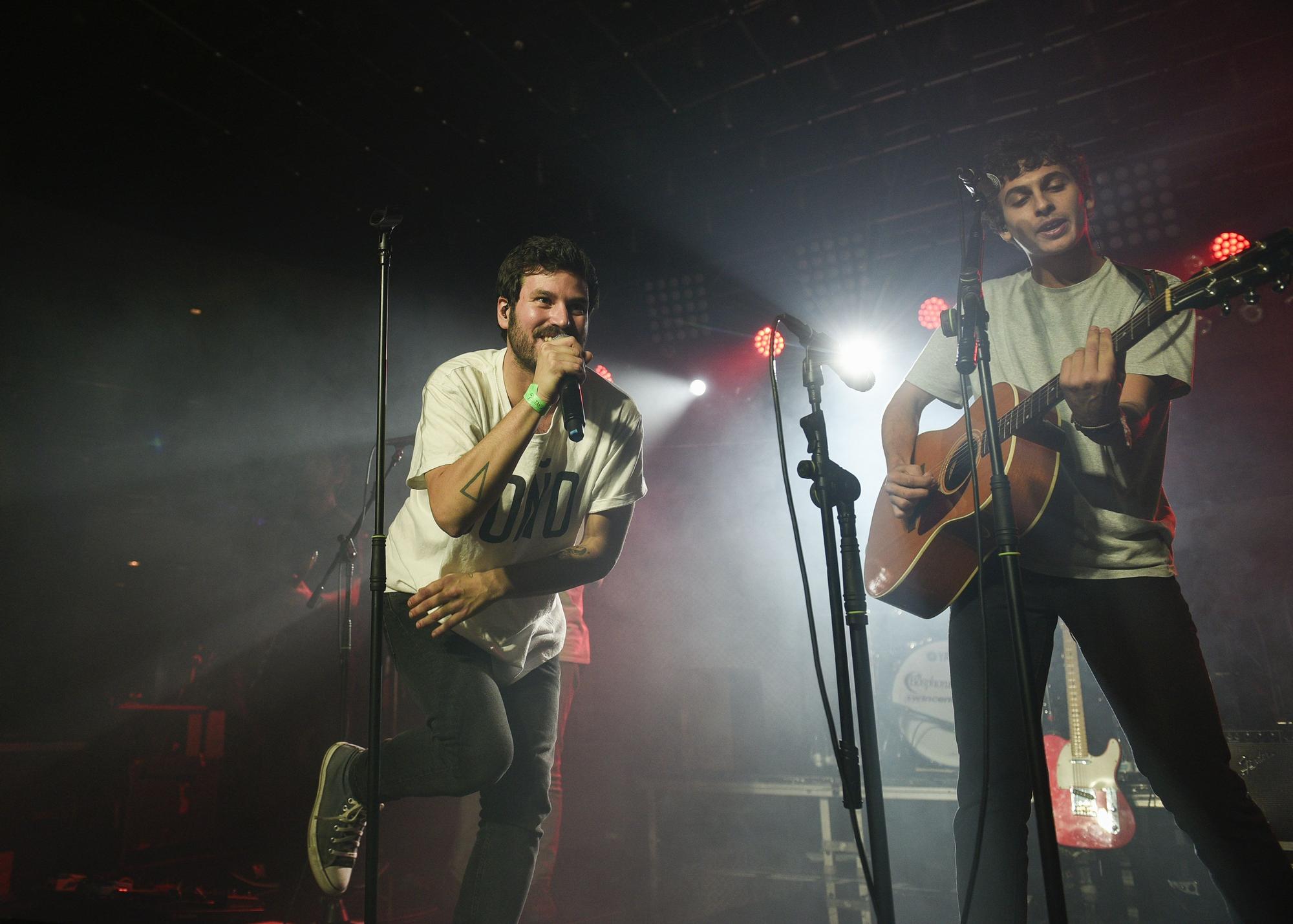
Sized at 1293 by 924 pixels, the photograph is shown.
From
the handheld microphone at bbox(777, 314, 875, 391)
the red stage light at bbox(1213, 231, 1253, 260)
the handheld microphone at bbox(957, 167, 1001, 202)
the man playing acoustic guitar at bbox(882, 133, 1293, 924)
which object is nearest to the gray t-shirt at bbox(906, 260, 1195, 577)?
the man playing acoustic guitar at bbox(882, 133, 1293, 924)

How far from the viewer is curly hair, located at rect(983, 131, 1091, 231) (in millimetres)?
2551

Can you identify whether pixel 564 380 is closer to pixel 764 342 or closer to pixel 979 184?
pixel 979 184

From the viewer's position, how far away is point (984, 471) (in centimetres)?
240

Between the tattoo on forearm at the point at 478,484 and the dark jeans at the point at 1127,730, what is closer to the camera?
the dark jeans at the point at 1127,730

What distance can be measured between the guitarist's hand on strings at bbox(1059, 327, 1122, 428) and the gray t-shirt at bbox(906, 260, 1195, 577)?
0.14m

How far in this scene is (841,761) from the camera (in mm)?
1930

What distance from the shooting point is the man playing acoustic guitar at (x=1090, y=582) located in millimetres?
1868

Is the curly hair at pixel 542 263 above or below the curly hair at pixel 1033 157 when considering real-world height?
below

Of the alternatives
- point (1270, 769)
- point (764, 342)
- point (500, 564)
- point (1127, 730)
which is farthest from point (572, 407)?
point (764, 342)

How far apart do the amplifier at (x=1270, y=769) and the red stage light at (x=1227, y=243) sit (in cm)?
328

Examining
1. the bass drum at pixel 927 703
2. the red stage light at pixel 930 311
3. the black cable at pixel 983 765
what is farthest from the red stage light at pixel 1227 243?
Answer: the black cable at pixel 983 765

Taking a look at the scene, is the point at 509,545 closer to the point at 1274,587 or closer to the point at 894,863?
the point at 894,863

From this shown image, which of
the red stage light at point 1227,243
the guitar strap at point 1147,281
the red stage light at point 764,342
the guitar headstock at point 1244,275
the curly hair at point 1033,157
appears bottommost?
the guitar headstock at point 1244,275

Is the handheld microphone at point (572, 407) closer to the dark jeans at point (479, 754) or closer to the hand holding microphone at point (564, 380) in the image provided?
the hand holding microphone at point (564, 380)
